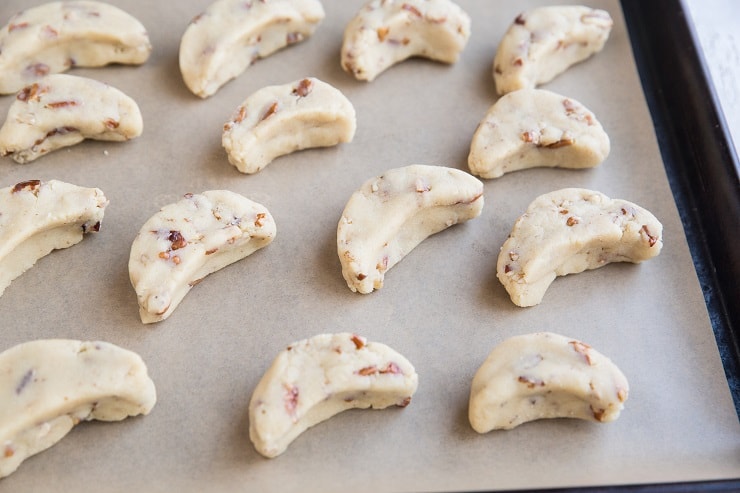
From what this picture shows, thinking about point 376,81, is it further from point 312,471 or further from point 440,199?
point 312,471

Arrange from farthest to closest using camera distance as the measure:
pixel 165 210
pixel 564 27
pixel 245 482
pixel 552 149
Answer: pixel 564 27, pixel 552 149, pixel 165 210, pixel 245 482

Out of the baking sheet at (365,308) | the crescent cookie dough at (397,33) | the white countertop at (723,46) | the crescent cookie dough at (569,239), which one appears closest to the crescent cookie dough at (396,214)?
the baking sheet at (365,308)

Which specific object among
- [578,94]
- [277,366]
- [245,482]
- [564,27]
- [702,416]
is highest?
[564,27]

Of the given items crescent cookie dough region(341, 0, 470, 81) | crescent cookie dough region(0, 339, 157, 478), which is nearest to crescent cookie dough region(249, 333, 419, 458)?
crescent cookie dough region(0, 339, 157, 478)

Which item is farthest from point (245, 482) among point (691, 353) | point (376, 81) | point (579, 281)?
point (376, 81)

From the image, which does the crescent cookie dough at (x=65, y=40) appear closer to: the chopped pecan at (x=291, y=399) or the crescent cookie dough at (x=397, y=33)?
the crescent cookie dough at (x=397, y=33)
